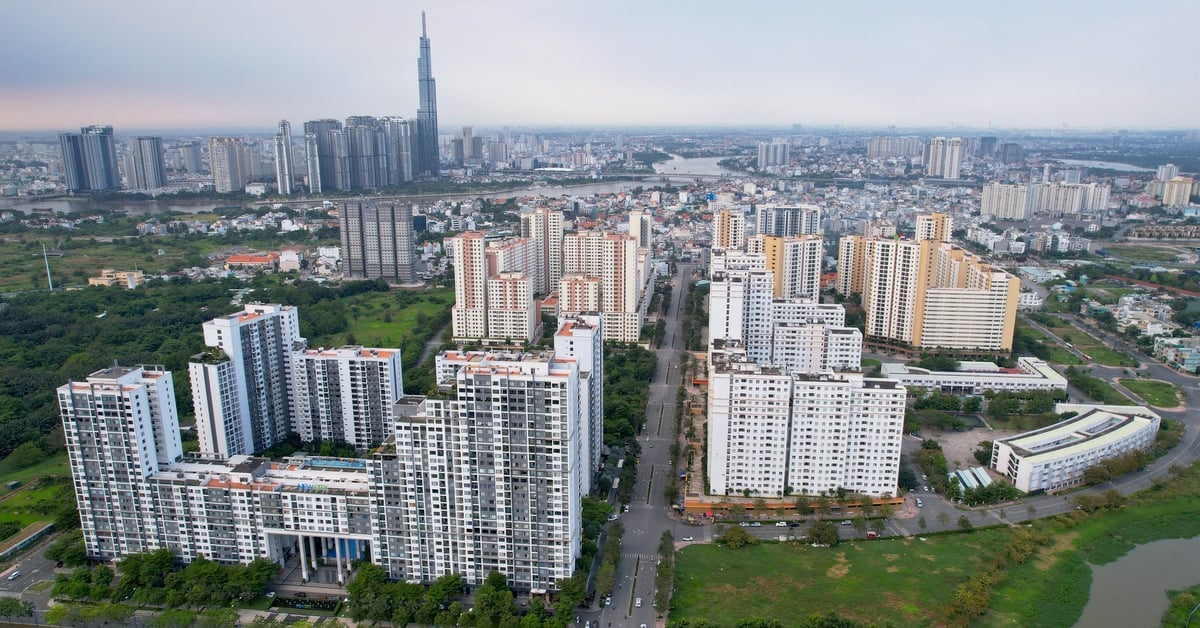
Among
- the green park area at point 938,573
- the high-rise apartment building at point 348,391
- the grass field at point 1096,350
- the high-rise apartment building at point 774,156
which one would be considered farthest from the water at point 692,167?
the green park area at point 938,573

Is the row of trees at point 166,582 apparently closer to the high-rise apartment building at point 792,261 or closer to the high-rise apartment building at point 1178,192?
the high-rise apartment building at point 792,261

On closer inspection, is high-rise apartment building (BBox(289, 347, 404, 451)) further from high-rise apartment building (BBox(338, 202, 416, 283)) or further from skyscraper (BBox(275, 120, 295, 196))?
skyscraper (BBox(275, 120, 295, 196))

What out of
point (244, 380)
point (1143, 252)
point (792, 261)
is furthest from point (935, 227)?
point (244, 380)

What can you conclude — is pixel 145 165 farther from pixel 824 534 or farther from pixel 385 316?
pixel 824 534

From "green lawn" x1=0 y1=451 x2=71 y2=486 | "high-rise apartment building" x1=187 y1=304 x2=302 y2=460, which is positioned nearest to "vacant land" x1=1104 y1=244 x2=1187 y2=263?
"high-rise apartment building" x1=187 y1=304 x2=302 y2=460

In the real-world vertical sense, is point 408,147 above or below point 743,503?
above

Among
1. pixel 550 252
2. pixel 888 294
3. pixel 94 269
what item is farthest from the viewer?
pixel 94 269

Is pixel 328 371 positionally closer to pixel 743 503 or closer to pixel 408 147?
pixel 743 503

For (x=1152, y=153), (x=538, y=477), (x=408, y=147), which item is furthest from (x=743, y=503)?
(x=1152, y=153)
